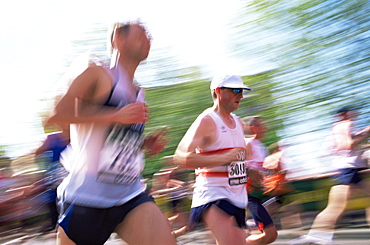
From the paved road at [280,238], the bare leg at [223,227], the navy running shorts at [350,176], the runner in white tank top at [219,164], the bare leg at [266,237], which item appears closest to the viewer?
the bare leg at [223,227]

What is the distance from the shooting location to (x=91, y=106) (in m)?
2.07

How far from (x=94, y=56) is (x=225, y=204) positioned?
1.45m

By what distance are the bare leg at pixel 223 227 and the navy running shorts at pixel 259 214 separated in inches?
47.8

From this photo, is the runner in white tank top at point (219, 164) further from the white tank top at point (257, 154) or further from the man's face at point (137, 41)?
the white tank top at point (257, 154)

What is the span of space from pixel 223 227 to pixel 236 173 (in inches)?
15.7

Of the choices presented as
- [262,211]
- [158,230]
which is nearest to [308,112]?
[262,211]

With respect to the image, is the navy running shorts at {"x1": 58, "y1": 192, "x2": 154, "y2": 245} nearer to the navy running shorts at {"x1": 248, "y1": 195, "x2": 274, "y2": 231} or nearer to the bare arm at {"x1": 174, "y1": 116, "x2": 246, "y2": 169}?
the bare arm at {"x1": 174, "y1": 116, "x2": 246, "y2": 169}

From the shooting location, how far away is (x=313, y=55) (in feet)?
26.5

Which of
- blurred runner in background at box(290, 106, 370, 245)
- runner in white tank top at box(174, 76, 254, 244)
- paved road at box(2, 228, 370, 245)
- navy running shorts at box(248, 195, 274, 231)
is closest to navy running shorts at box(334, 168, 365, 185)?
blurred runner in background at box(290, 106, 370, 245)

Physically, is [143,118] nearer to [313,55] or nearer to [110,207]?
[110,207]

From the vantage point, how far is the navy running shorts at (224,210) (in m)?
3.11

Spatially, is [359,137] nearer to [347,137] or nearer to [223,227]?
[347,137]

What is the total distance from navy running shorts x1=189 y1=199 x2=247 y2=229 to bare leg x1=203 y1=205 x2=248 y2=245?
27 millimetres

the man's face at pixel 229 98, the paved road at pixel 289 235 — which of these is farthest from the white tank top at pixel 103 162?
the paved road at pixel 289 235
